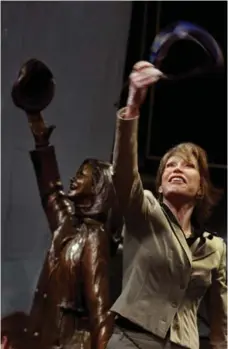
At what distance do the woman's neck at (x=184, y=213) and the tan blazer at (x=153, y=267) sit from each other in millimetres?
33

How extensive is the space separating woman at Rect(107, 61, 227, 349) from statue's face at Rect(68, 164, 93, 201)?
38cm

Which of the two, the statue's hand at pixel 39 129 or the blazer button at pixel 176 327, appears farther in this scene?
the statue's hand at pixel 39 129

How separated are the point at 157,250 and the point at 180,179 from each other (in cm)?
11

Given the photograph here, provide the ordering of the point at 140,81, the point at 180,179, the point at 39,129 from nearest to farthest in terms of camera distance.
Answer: the point at 140,81
the point at 180,179
the point at 39,129

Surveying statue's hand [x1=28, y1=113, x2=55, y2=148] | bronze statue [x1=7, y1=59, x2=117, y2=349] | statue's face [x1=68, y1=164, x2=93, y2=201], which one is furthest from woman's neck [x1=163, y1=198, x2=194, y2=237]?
statue's hand [x1=28, y1=113, x2=55, y2=148]

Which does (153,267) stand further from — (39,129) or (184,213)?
(39,129)

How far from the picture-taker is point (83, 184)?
1.26m

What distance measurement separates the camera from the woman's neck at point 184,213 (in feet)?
2.88

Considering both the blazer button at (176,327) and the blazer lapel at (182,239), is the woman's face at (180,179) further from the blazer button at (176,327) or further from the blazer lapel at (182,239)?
the blazer button at (176,327)

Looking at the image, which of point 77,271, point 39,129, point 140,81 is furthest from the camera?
point 39,129

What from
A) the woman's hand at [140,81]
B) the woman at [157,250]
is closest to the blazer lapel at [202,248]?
the woman at [157,250]

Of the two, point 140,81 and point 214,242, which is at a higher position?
point 140,81

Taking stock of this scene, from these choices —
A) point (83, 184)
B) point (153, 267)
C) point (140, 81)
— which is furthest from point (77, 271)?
point (140, 81)

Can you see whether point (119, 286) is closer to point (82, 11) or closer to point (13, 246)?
point (13, 246)
